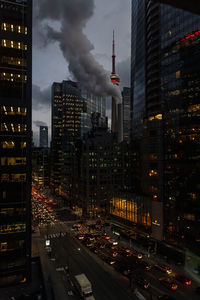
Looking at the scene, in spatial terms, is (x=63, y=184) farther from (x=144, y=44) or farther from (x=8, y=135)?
(x=8, y=135)

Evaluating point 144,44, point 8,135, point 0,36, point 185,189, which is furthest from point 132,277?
point 144,44

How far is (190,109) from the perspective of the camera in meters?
59.4

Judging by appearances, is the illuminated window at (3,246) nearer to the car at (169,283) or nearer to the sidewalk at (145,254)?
the car at (169,283)

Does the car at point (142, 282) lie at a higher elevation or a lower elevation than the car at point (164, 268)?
higher

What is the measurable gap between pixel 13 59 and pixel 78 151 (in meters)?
70.9

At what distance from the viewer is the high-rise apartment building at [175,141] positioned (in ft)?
174

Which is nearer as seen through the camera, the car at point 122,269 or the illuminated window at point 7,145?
the illuminated window at point 7,145

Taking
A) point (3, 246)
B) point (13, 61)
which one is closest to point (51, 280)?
point (3, 246)

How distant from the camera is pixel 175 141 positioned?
5919 cm

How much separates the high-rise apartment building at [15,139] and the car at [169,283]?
77.1 feet

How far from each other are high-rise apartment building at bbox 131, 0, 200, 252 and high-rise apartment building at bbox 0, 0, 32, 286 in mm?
33799

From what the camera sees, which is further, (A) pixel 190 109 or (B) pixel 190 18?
(B) pixel 190 18

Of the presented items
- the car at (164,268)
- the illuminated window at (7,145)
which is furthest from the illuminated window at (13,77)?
the car at (164,268)

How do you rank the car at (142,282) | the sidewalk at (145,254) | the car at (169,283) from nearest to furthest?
the car at (142,282), the car at (169,283), the sidewalk at (145,254)
